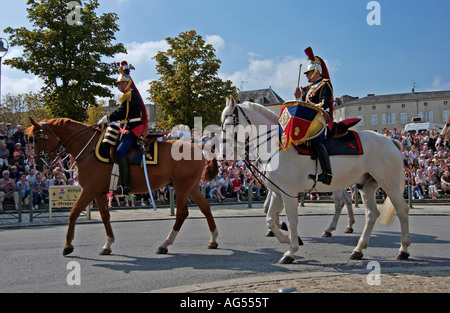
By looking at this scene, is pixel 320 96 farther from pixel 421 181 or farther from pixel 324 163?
pixel 421 181

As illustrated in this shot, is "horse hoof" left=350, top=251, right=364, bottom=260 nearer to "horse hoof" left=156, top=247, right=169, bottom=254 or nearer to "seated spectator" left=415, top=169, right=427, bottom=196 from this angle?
"horse hoof" left=156, top=247, right=169, bottom=254

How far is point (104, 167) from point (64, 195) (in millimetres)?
8399

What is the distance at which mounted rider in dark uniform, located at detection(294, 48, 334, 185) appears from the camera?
307 inches

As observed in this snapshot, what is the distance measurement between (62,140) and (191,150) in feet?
8.98

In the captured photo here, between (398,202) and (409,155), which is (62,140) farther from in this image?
(409,155)

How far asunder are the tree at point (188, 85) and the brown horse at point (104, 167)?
93.5ft

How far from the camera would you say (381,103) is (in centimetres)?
8506

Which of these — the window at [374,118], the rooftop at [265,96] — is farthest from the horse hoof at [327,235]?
the window at [374,118]

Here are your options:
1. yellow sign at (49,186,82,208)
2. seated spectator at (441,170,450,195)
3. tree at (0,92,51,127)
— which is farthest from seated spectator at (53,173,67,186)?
tree at (0,92,51,127)

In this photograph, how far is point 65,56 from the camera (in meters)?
28.1

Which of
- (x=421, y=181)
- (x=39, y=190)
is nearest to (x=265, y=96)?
(x=421, y=181)

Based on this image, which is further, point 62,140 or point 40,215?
point 40,215

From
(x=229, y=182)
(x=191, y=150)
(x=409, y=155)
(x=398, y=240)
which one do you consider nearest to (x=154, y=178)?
(x=191, y=150)

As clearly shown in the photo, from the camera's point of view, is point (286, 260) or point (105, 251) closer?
point (286, 260)
